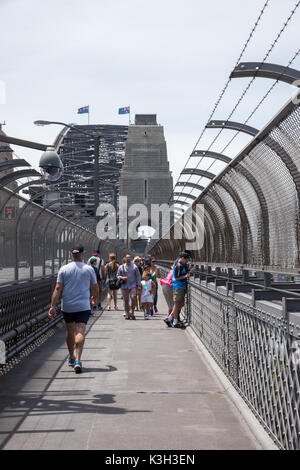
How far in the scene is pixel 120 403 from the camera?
284 inches

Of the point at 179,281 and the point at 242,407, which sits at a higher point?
the point at 179,281

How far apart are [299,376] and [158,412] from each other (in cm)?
247

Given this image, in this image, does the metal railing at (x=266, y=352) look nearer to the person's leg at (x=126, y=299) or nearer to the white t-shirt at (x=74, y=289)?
the white t-shirt at (x=74, y=289)

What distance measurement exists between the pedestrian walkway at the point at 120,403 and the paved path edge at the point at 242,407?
62 mm

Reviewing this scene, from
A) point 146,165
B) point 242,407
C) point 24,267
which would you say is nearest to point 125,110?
point 146,165

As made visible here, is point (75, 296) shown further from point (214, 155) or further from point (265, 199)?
point (214, 155)

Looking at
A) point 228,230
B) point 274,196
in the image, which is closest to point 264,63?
point 274,196

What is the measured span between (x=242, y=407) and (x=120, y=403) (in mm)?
1243

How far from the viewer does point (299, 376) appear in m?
4.55

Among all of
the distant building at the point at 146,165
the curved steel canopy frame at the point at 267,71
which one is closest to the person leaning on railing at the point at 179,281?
the curved steel canopy frame at the point at 267,71

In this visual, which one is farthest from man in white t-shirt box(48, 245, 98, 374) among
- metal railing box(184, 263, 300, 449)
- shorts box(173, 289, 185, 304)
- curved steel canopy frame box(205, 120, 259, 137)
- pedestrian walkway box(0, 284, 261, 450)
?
shorts box(173, 289, 185, 304)

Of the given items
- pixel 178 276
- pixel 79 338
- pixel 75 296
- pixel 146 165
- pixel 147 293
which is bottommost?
pixel 79 338

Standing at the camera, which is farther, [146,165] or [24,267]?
[146,165]
